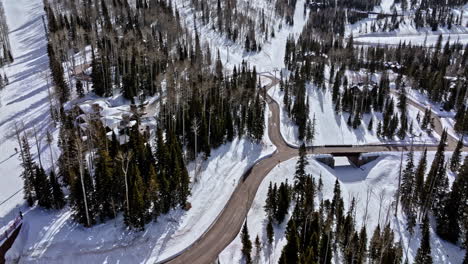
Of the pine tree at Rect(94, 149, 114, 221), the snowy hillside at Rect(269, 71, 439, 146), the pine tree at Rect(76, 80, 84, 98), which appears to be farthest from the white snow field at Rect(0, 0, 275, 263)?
the snowy hillside at Rect(269, 71, 439, 146)

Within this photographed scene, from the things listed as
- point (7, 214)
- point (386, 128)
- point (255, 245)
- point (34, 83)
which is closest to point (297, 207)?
point (255, 245)

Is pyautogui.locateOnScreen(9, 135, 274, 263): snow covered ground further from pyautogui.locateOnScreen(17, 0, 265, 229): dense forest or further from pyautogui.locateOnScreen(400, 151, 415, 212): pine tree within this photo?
pyautogui.locateOnScreen(400, 151, 415, 212): pine tree

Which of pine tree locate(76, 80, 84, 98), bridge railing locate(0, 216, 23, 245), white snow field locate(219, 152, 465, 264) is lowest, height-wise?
white snow field locate(219, 152, 465, 264)

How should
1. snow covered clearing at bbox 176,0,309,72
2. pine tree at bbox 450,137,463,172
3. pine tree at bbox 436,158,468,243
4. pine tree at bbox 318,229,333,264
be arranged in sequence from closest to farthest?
1. pine tree at bbox 318,229,333,264
2. pine tree at bbox 436,158,468,243
3. pine tree at bbox 450,137,463,172
4. snow covered clearing at bbox 176,0,309,72


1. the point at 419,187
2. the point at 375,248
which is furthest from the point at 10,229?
the point at 419,187

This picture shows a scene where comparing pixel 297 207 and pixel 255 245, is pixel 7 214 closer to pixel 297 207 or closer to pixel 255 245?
pixel 255 245

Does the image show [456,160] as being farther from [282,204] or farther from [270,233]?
[270,233]

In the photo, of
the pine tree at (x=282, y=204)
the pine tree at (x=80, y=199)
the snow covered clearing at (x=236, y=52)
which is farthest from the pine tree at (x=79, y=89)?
the snow covered clearing at (x=236, y=52)
